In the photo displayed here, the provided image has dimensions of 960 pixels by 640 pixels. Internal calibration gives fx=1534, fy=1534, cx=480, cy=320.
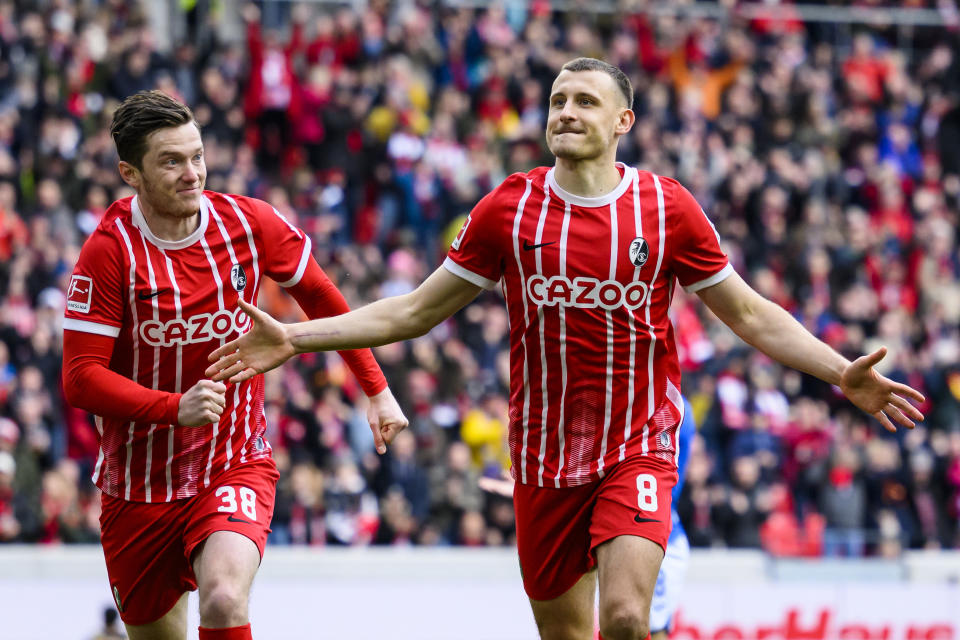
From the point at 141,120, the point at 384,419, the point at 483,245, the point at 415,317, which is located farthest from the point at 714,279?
the point at 141,120

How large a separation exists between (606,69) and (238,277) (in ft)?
6.33

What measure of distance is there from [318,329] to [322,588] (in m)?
6.95

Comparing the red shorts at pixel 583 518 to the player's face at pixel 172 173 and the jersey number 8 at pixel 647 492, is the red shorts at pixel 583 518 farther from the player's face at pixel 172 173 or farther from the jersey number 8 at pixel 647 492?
the player's face at pixel 172 173

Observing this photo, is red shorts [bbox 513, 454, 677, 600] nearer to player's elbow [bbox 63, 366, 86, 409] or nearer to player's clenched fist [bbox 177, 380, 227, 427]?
player's clenched fist [bbox 177, 380, 227, 427]

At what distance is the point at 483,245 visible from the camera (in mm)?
6832

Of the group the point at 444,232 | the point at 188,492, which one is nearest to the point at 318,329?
the point at 188,492

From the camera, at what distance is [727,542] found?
604 inches

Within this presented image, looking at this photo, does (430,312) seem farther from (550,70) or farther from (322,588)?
(550,70)

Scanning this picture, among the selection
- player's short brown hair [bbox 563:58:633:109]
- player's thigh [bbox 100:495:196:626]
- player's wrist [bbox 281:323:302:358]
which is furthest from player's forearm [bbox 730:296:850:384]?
player's thigh [bbox 100:495:196:626]

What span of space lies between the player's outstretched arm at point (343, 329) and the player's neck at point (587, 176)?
628mm

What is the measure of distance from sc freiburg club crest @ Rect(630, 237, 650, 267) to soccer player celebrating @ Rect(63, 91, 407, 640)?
5.25ft

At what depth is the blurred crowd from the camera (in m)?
14.6

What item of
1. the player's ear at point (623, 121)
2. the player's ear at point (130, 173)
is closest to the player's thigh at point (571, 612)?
the player's ear at point (623, 121)

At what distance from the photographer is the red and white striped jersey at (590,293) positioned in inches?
264
